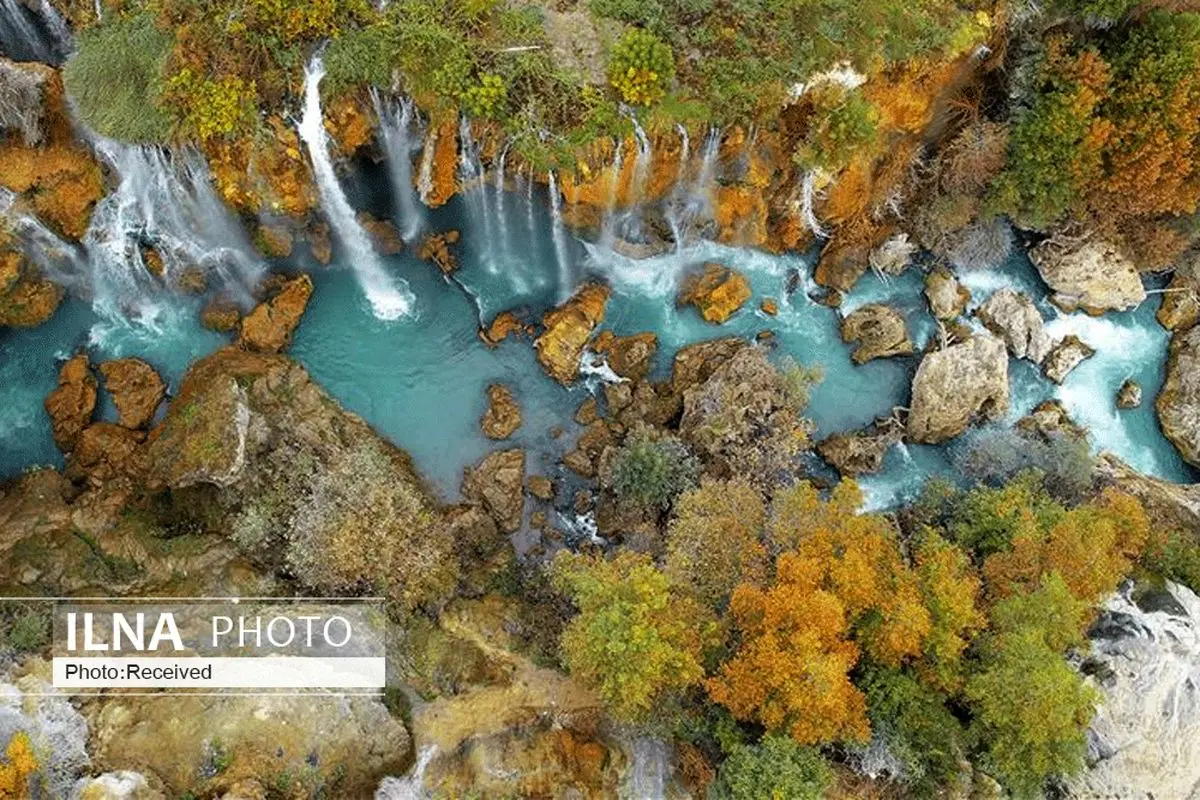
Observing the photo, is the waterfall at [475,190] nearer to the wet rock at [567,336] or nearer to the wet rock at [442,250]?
the wet rock at [442,250]

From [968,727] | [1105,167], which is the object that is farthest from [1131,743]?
[1105,167]

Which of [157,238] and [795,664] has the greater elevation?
[157,238]

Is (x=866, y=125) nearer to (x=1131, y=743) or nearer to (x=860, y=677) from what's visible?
(x=860, y=677)

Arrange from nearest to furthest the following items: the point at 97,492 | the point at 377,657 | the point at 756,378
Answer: the point at 377,657, the point at 97,492, the point at 756,378

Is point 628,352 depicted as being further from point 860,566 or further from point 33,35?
point 33,35

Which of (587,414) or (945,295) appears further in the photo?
(945,295)

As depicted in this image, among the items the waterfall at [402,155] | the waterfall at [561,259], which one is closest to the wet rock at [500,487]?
the waterfall at [561,259]

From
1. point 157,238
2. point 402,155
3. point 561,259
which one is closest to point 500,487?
point 561,259
